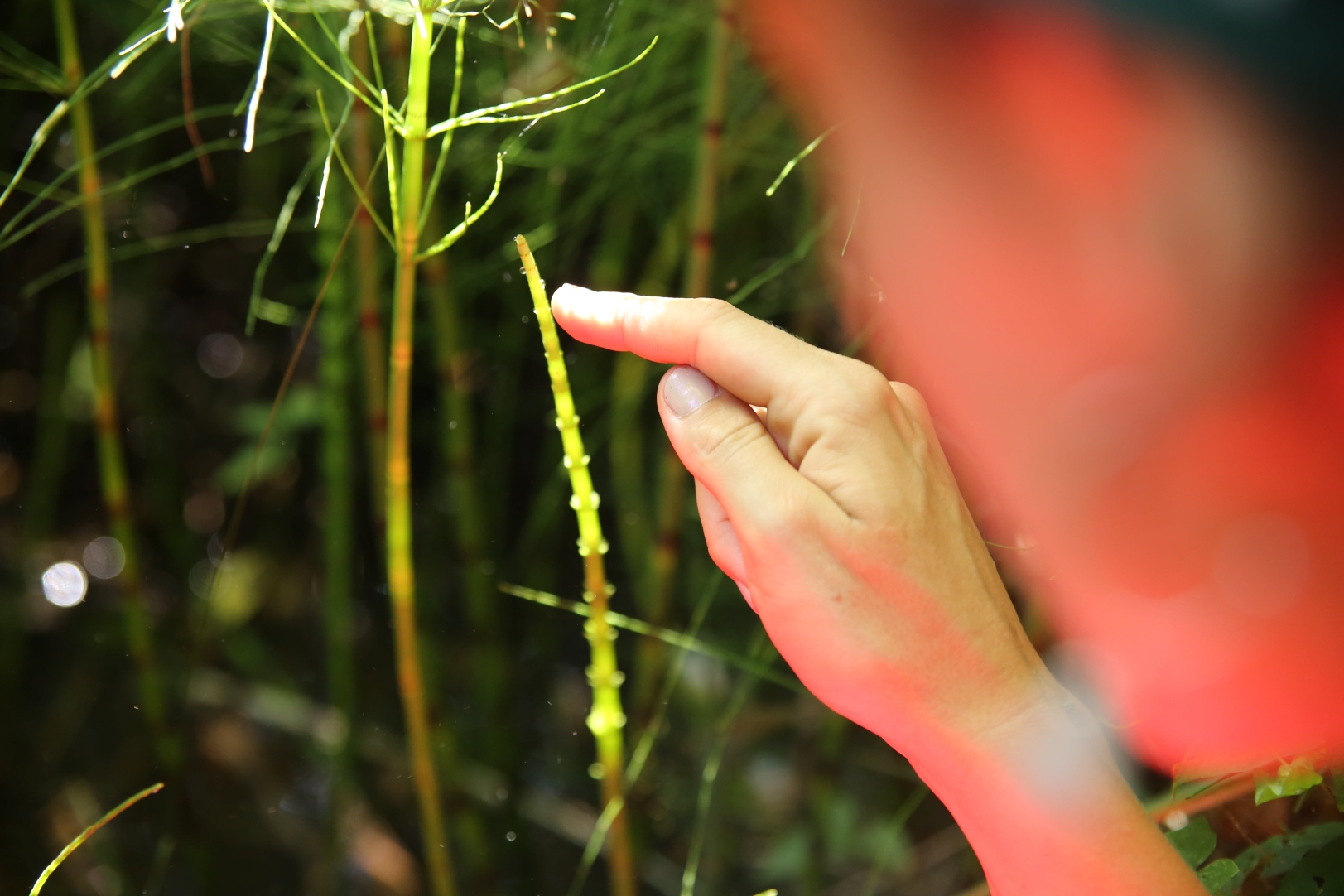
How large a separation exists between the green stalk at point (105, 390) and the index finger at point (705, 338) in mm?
321

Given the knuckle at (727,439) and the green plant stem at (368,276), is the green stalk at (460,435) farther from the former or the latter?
the knuckle at (727,439)

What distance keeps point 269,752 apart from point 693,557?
1.40 feet

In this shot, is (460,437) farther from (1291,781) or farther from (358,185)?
(1291,781)

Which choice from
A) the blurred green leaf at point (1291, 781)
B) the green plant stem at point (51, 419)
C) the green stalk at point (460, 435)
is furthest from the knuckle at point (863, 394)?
the green plant stem at point (51, 419)

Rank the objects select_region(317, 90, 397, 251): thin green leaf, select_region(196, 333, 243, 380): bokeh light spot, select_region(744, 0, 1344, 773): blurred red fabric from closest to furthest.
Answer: select_region(744, 0, 1344, 773): blurred red fabric < select_region(317, 90, 397, 251): thin green leaf < select_region(196, 333, 243, 380): bokeh light spot

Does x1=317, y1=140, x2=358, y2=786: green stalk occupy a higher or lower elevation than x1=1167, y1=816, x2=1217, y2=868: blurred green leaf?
lower

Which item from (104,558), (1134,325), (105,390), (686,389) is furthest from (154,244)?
(1134,325)

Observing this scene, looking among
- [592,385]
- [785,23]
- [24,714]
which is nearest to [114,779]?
[24,714]

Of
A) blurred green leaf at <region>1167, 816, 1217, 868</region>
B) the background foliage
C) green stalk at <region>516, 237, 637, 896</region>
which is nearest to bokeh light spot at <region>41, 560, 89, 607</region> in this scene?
the background foliage

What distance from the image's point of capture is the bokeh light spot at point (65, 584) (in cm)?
87

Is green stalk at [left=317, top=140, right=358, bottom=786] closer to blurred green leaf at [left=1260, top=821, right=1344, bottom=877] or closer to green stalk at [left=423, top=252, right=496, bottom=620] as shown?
green stalk at [left=423, top=252, right=496, bottom=620]

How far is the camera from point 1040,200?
0.34 meters

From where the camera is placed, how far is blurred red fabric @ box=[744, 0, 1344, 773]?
310 millimetres

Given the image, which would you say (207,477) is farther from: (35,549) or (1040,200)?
(1040,200)
